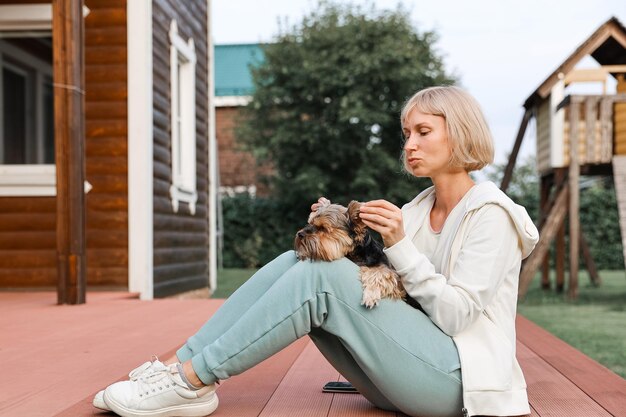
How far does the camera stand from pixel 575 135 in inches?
407

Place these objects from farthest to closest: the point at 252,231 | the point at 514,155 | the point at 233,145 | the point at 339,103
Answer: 1. the point at 233,145
2. the point at 339,103
3. the point at 252,231
4. the point at 514,155

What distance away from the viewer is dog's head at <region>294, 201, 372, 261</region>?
222 centimetres

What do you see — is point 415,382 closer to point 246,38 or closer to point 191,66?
point 191,66

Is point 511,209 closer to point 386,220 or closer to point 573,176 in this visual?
point 386,220

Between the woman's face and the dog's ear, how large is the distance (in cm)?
24

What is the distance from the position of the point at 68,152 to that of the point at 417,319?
14.6 feet

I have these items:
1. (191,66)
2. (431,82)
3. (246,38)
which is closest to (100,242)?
(191,66)

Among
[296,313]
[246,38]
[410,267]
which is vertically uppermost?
[246,38]

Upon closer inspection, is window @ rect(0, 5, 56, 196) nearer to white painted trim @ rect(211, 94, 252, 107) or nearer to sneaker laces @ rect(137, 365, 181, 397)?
sneaker laces @ rect(137, 365, 181, 397)

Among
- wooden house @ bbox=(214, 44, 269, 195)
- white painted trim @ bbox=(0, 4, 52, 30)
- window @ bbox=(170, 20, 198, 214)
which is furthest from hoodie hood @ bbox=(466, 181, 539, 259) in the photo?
wooden house @ bbox=(214, 44, 269, 195)

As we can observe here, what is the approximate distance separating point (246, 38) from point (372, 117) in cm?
867

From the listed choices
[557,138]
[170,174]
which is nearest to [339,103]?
[557,138]

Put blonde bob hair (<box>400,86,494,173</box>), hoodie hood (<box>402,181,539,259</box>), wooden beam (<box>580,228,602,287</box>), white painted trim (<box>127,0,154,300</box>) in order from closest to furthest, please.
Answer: hoodie hood (<box>402,181,539,259</box>)
blonde bob hair (<box>400,86,494,173</box>)
white painted trim (<box>127,0,154,300</box>)
wooden beam (<box>580,228,602,287</box>)

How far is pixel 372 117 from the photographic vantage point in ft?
59.0
